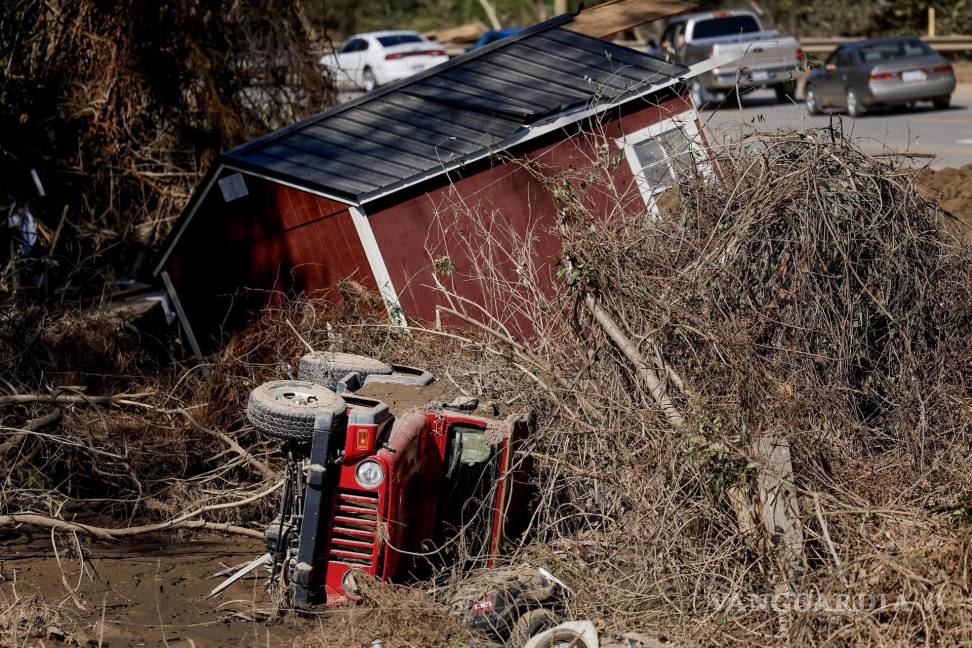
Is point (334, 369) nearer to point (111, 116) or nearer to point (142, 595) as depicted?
point (142, 595)

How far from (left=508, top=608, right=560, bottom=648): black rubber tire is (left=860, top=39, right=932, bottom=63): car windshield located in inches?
813

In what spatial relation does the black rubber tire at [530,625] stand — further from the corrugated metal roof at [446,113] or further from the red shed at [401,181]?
the corrugated metal roof at [446,113]

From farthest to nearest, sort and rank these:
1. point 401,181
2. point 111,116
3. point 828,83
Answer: point 828,83
point 111,116
point 401,181

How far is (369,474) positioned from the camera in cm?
609

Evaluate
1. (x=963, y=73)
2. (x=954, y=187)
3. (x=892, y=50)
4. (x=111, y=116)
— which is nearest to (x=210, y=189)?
(x=111, y=116)

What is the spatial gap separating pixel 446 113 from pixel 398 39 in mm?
23292

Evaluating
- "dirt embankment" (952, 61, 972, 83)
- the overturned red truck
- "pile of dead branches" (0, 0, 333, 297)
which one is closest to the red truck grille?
the overturned red truck

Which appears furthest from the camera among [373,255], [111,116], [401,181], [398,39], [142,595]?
[398,39]

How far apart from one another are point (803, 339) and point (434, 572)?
2655 mm

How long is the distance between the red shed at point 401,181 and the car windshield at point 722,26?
1684 cm

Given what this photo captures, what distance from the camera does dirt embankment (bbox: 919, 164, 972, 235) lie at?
12.8 m

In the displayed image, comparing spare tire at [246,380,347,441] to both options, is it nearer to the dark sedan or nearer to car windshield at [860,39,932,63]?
the dark sedan

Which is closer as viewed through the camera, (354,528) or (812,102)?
(354,528)

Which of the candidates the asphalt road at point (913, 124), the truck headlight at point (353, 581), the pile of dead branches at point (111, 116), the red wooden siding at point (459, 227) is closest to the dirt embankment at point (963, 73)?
the asphalt road at point (913, 124)
